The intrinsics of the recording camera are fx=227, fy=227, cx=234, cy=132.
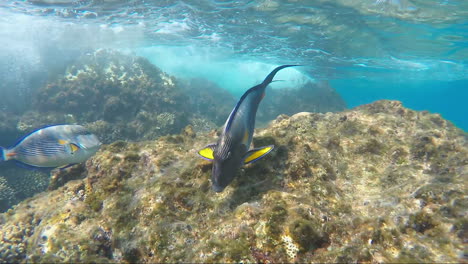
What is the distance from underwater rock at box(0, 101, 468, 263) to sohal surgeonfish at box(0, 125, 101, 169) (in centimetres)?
39

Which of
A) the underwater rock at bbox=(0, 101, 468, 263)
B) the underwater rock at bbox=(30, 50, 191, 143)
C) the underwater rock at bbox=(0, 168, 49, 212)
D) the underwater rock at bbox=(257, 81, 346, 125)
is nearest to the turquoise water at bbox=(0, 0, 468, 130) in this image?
the underwater rock at bbox=(257, 81, 346, 125)

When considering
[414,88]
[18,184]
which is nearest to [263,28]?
[18,184]

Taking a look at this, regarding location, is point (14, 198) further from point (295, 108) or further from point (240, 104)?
point (295, 108)

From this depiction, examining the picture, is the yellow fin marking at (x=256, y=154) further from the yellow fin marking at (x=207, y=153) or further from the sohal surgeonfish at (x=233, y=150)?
the yellow fin marking at (x=207, y=153)

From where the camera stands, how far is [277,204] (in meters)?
2.21

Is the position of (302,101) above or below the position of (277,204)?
below

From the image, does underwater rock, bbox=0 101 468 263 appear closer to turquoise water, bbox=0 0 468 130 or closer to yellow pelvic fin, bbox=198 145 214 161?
yellow pelvic fin, bbox=198 145 214 161

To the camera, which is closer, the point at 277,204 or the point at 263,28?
the point at 277,204

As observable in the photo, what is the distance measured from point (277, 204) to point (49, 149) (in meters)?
2.93

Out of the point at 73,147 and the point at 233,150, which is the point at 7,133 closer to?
the point at 73,147

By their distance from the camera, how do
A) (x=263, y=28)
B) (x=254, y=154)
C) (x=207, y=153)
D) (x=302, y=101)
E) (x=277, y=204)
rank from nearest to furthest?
(x=277, y=204), (x=254, y=154), (x=207, y=153), (x=263, y=28), (x=302, y=101)

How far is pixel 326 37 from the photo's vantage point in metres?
18.7

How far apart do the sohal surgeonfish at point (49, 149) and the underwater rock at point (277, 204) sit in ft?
1.27

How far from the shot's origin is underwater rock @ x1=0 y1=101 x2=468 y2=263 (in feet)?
6.23
